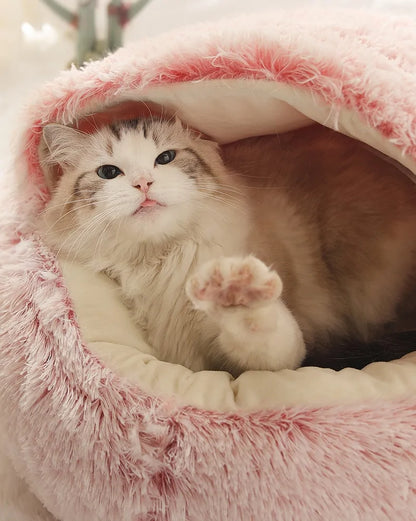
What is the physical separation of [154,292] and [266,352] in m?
0.30

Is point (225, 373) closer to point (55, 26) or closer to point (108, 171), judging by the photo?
point (108, 171)

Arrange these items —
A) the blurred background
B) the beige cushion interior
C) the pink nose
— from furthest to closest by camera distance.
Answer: the blurred background < the pink nose < the beige cushion interior

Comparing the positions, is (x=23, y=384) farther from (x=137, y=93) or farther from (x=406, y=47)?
(x=406, y=47)

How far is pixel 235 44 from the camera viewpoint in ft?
2.97

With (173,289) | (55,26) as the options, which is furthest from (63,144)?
(55,26)

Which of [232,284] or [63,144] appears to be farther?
[63,144]

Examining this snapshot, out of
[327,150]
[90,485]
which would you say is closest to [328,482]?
[90,485]

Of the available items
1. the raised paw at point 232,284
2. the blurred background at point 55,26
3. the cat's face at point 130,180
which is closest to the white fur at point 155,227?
the cat's face at point 130,180

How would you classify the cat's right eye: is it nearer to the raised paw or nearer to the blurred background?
the raised paw

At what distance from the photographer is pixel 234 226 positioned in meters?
1.08

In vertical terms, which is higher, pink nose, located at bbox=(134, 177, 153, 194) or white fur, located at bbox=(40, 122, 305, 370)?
pink nose, located at bbox=(134, 177, 153, 194)

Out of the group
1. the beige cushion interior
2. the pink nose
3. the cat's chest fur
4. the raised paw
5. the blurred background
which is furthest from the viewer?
the blurred background

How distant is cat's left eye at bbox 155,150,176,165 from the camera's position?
3.36 ft

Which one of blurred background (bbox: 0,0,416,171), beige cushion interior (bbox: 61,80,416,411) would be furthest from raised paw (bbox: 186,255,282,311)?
blurred background (bbox: 0,0,416,171)
